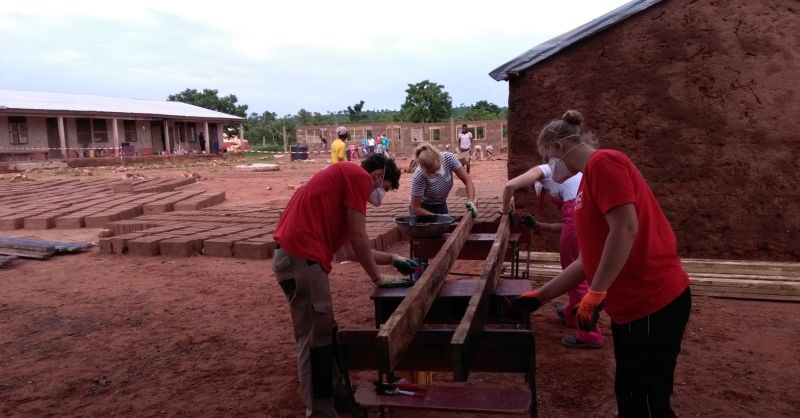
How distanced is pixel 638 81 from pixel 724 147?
1.01 m

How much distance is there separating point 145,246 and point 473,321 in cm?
649

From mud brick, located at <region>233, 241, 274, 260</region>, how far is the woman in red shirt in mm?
5510

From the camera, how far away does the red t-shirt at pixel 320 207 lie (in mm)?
2982

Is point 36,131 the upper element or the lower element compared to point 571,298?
upper

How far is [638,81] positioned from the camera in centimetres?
602

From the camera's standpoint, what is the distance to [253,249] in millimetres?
7398

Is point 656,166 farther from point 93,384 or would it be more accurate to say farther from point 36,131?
point 36,131

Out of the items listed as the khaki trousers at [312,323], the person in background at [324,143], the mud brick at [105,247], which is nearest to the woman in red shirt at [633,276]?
the khaki trousers at [312,323]

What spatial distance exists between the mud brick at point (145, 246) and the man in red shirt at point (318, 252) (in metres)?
5.24

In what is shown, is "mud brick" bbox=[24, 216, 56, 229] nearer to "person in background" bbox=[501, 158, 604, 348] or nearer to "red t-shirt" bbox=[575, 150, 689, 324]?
"person in background" bbox=[501, 158, 604, 348]

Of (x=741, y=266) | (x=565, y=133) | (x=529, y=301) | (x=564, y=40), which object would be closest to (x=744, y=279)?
(x=741, y=266)

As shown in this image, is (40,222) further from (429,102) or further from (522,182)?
(429,102)

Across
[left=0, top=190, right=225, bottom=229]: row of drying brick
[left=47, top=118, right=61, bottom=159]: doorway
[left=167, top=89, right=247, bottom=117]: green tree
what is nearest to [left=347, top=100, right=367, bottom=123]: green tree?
[left=167, top=89, right=247, bottom=117]: green tree

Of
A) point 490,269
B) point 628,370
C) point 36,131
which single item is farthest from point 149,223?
point 36,131
